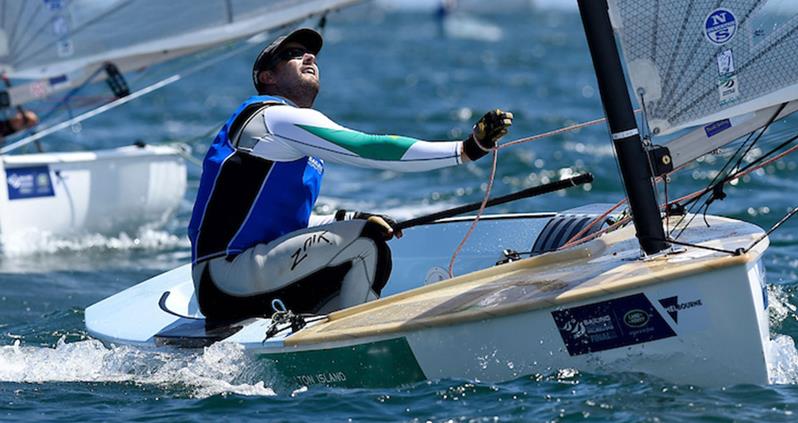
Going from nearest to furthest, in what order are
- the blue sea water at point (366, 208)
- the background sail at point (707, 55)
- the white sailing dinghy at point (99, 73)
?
the blue sea water at point (366, 208), the background sail at point (707, 55), the white sailing dinghy at point (99, 73)

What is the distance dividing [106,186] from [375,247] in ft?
13.1

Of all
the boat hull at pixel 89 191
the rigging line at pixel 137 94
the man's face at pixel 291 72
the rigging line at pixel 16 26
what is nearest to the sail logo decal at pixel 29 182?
the boat hull at pixel 89 191

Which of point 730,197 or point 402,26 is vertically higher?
point 402,26

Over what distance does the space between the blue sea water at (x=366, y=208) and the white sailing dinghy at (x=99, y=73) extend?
0.51 ft

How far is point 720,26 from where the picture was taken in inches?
153

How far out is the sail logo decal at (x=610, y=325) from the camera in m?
3.64

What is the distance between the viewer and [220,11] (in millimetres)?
7910

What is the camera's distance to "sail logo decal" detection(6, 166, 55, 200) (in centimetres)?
742

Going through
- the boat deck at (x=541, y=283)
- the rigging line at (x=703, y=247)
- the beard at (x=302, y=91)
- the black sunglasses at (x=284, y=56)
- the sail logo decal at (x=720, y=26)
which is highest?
the black sunglasses at (x=284, y=56)

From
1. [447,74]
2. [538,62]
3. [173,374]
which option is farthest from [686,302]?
[538,62]

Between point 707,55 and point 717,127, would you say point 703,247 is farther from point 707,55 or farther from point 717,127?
point 707,55

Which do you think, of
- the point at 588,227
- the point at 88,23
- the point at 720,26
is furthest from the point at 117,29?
the point at 720,26

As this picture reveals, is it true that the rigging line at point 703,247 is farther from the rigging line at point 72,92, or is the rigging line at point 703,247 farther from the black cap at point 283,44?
the rigging line at point 72,92

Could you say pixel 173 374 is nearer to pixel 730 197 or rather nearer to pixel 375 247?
pixel 375 247
